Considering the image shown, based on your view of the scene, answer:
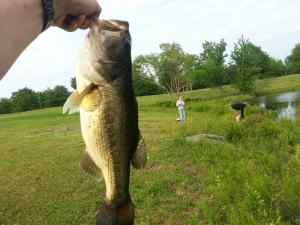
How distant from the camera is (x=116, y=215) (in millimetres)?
2191

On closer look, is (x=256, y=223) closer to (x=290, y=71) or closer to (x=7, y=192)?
(x=7, y=192)

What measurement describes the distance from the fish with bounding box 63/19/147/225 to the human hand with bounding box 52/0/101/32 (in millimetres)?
79

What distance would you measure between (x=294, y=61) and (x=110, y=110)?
85478 mm

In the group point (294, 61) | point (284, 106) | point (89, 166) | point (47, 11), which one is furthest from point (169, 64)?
point (47, 11)

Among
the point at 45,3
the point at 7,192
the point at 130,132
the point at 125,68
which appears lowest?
the point at 7,192

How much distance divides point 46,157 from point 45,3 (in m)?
9.99

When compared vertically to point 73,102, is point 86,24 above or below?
above

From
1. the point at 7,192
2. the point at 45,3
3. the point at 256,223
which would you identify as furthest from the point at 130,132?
the point at 7,192

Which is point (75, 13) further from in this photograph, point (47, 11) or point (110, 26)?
point (47, 11)

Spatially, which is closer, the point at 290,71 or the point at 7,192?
the point at 7,192

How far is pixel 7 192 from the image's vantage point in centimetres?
782

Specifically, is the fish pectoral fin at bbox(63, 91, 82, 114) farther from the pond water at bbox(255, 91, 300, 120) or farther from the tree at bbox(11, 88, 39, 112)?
the tree at bbox(11, 88, 39, 112)

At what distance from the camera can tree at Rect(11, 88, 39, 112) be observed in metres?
48.3

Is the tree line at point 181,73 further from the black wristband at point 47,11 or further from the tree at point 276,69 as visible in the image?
the black wristband at point 47,11
